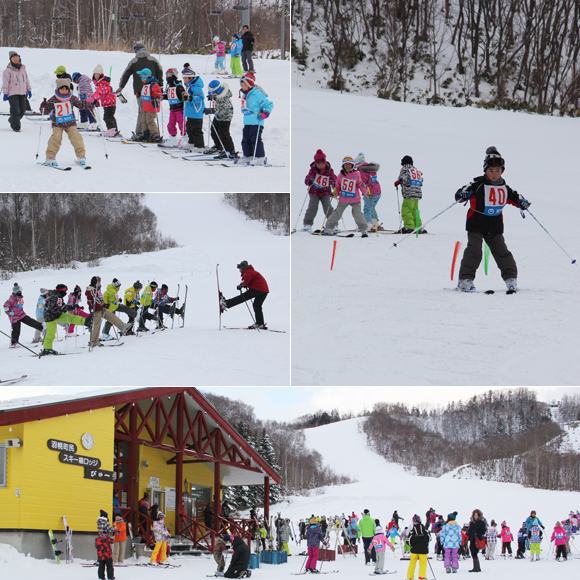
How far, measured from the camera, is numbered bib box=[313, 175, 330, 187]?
478 inches

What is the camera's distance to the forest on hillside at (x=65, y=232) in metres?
24.8

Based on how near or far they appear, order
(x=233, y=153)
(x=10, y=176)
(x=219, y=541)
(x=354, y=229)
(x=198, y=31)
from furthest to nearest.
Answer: (x=198, y=31) → (x=354, y=229) → (x=233, y=153) → (x=10, y=176) → (x=219, y=541)

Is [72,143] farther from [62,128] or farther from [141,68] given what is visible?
[141,68]

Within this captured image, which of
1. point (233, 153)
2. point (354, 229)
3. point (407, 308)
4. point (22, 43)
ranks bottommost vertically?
point (407, 308)

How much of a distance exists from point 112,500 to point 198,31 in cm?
1967

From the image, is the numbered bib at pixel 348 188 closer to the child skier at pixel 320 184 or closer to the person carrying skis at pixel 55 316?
the child skier at pixel 320 184

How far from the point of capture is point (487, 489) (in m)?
36.0

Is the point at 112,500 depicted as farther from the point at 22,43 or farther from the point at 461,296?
the point at 22,43

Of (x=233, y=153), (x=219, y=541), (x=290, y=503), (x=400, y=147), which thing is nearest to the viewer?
(x=219, y=541)

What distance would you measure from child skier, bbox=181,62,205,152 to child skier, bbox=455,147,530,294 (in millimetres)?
5260

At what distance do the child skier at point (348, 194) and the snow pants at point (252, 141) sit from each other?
1505 mm

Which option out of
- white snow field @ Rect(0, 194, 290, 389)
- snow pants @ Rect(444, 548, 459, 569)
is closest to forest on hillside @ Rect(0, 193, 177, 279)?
white snow field @ Rect(0, 194, 290, 389)

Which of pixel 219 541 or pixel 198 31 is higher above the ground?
pixel 198 31

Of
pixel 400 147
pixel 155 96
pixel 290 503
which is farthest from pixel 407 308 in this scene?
pixel 290 503
